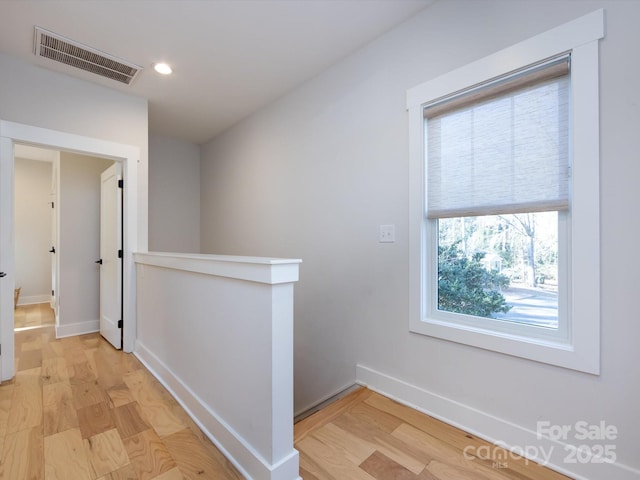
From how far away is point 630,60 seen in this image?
1.25 m

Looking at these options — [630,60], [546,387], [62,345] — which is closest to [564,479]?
[546,387]

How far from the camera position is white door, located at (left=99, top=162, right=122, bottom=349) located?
300cm

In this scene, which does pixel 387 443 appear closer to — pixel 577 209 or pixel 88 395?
pixel 577 209

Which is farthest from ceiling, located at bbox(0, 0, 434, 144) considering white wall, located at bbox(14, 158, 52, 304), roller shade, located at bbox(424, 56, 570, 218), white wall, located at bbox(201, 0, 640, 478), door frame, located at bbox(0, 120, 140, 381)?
white wall, located at bbox(14, 158, 52, 304)

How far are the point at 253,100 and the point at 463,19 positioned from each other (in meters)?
2.12

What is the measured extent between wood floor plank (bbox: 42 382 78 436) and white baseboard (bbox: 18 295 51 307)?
3.97 m

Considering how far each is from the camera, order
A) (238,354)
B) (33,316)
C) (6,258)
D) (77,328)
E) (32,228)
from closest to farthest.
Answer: (238,354) < (6,258) < (77,328) < (33,316) < (32,228)

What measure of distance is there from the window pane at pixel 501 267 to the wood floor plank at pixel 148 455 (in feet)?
5.62

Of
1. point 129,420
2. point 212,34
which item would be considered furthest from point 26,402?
point 212,34

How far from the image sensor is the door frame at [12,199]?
2326 millimetres

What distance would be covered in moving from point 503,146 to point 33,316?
5.87 metres

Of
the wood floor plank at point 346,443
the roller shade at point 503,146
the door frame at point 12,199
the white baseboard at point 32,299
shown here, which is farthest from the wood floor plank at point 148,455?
the white baseboard at point 32,299

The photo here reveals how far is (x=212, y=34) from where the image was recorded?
2.16 m

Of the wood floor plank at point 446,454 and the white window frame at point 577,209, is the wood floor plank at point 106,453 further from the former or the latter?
the white window frame at point 577,209
